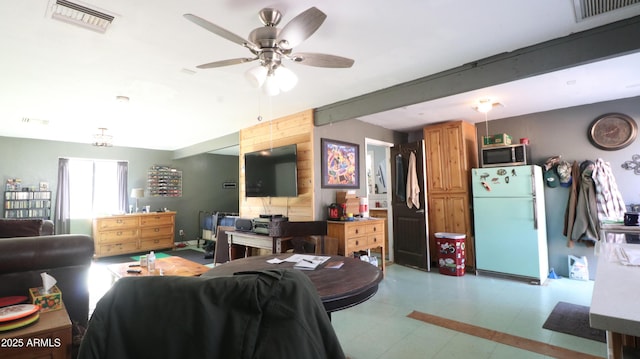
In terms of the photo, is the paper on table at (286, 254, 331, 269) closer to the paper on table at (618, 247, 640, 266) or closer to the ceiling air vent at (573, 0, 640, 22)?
the paper on table at (618, 247, 640, 266)

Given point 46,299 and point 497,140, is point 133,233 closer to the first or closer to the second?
point 46,299

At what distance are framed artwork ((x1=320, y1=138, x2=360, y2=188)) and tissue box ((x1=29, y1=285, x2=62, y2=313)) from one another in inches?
124

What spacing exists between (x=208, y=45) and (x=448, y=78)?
225 cm

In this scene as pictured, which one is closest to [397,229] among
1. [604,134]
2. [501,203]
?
[501,203]

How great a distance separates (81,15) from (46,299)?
1.81 m

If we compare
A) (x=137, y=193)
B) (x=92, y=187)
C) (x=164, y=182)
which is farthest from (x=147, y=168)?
(x=92, y=187)

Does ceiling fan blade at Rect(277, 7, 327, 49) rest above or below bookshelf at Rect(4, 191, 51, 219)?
above

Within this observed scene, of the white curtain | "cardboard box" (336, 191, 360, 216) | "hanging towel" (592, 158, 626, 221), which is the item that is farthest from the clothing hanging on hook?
the white curtain

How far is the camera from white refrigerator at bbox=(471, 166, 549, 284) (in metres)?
4.03

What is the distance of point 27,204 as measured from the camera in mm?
6047

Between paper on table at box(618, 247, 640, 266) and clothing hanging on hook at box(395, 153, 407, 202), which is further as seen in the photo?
clothing hanging on hook at box(395, 153, 407, 202)

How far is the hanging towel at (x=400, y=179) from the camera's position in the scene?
200 inches

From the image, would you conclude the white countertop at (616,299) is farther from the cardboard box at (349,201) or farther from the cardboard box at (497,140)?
the cardboard box at (497,140)

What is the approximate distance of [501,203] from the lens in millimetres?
4281
